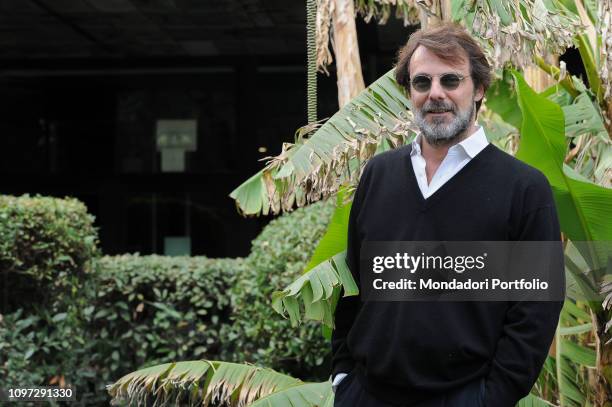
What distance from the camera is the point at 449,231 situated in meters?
2.94

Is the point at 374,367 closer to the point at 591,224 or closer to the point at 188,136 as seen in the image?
the point at 591,224

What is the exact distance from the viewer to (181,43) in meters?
A: 13.1

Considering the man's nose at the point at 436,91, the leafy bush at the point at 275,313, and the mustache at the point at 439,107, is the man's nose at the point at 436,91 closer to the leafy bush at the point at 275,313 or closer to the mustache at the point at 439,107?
the mustache at the point at 439,107

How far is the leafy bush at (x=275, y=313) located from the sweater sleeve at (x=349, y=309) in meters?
3.17

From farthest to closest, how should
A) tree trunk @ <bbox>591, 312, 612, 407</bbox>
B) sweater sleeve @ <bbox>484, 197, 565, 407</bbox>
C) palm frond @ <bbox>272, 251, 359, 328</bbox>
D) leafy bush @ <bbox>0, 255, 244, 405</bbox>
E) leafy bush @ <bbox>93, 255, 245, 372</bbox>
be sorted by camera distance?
1. leafy bush @ <bbox>93, 255, 245, 372</bbox>
2. leafy bush @ <bbox>0, 255, 244, 405</bbox>
3. tree trunk @ <bbox>591, 312, 612, 407</bbox>
4. palm frond @ <bbox>272, 251, 359, 328</bbox>
5. sweater sleeve @ <bbox>484, 197, 565, 407</bbox>

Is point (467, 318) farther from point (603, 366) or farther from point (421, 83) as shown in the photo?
point (603, 366)

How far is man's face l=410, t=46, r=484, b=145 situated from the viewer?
3043 mm

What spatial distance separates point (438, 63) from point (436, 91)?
0.11m

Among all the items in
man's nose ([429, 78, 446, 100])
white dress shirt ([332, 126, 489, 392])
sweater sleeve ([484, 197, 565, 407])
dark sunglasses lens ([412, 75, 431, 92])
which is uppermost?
dark sunglasses lens ([412, 75, 431, 92])

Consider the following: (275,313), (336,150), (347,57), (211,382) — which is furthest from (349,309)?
(275,313)

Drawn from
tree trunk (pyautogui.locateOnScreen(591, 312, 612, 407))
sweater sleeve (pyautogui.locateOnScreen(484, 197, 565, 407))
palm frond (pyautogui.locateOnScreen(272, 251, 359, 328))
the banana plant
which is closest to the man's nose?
sweater sleeve (pyautogui.locateOnScreen(484, 197, 565, 407))

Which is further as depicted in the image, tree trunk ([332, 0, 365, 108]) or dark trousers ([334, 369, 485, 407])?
tree trunk ([332, 0, 365, 108])

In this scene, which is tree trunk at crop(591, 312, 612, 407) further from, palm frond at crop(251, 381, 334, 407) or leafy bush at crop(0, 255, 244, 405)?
leafy bush at crop(0, 255, 244, 405)

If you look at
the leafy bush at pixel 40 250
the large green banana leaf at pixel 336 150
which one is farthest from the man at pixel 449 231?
the leafy bush at pixel 40 250
